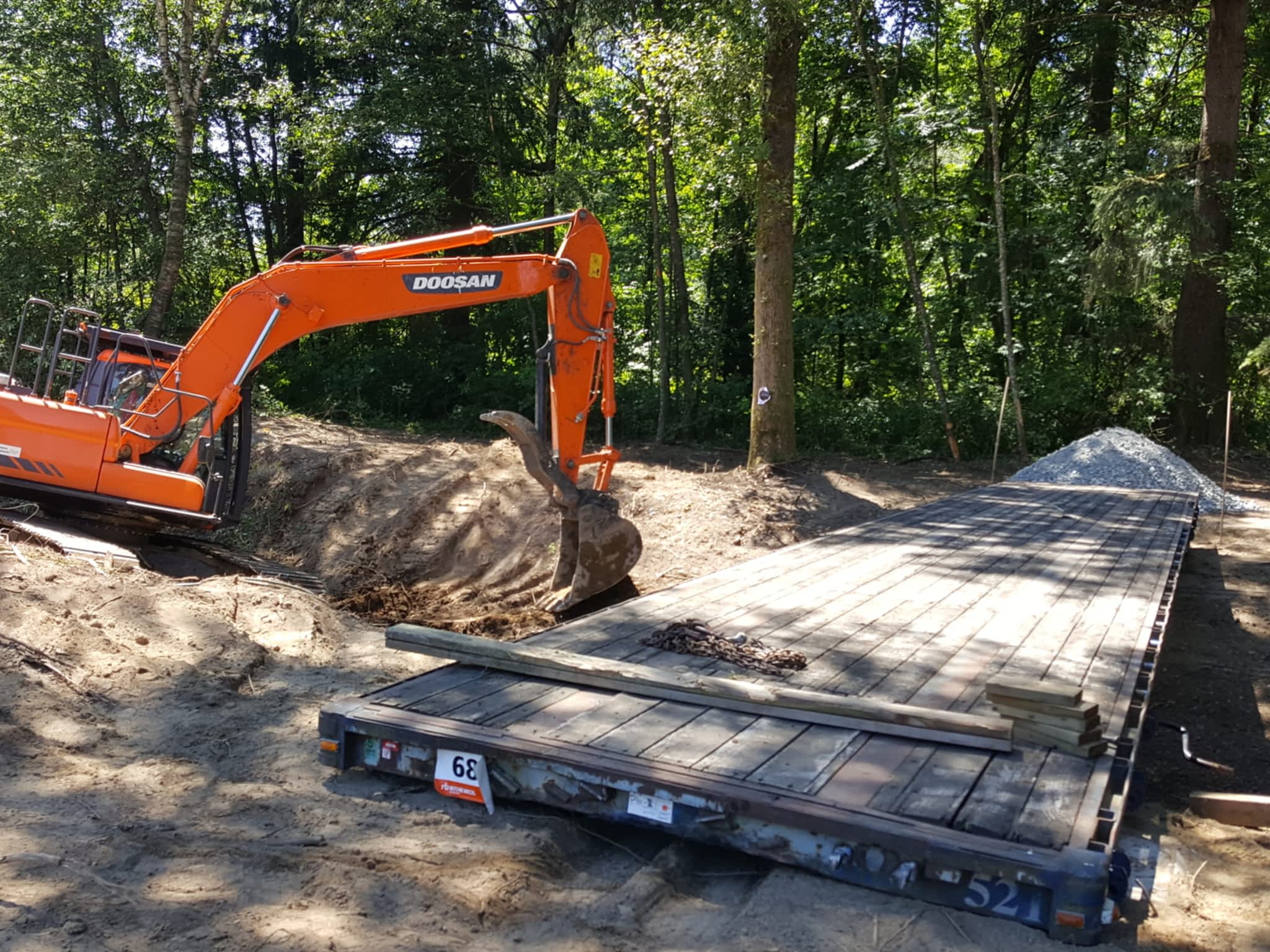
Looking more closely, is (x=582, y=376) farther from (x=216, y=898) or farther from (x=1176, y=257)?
(x=1176, y=257)

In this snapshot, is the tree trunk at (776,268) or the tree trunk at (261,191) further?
the tree trunk at (261,191)

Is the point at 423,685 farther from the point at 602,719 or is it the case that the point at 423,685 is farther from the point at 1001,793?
the point at 1001,793

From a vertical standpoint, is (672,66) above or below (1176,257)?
above

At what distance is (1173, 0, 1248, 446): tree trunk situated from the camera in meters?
15.4

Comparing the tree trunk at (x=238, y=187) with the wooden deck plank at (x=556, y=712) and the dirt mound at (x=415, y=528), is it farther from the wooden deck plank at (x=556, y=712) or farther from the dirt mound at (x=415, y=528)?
the wooden deck plank at (x=556, y=712)

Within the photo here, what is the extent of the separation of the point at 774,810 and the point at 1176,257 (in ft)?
50.6

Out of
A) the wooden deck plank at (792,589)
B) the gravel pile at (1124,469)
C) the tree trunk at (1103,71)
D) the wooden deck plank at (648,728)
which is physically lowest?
the wooden deck plank at (648,728)

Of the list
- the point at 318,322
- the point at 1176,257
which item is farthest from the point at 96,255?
the point at 1176,257

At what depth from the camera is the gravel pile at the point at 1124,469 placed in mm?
13867

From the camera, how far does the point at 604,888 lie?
3.53 metres

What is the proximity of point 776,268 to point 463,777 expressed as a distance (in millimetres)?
10429

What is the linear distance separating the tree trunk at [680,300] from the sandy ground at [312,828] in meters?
9.86

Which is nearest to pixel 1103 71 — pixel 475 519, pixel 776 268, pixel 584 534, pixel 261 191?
pixel 776 268

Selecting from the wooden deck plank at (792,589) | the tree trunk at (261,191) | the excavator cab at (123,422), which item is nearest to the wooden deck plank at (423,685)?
the wooden deck plank at (792,589)
